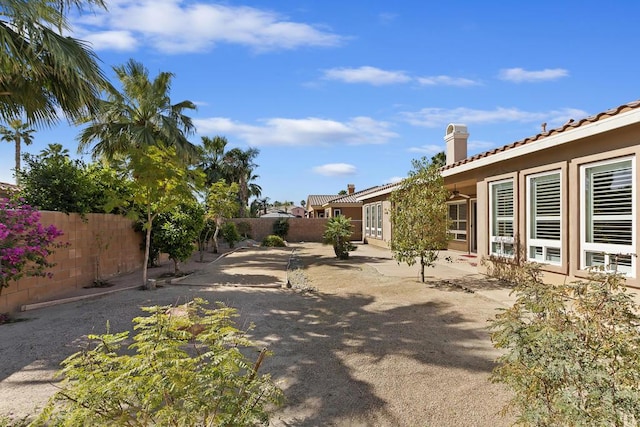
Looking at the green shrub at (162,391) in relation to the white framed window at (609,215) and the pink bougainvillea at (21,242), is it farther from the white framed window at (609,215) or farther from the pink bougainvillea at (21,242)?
the white framed window at (609,215)

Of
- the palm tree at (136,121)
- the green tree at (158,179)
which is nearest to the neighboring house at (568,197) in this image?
the green tree at (158,179)

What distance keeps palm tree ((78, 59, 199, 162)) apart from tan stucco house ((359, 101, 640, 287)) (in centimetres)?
1176

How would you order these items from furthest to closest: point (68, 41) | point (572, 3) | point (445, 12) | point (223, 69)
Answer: point (223, 69)
point (445, 12)
point (572, 3)
point (68, 41)

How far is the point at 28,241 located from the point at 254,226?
2313 centimetres

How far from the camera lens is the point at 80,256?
9773 millimetres

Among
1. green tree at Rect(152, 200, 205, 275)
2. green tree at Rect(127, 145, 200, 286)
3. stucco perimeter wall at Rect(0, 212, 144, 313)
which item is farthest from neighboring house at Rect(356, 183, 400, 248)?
stucco perimeter wall at Rect(0, 212, 144, 313)

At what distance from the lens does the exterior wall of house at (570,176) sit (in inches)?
251

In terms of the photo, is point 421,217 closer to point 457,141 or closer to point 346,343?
point 346,343

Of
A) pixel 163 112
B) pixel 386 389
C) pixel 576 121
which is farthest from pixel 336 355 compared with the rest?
pixel 163 112

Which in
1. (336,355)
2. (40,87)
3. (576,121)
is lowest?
(336,355)

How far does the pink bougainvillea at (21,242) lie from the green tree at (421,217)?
8.11m

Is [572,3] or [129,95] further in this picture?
[129,95]

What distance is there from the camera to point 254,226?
3047 centimetres

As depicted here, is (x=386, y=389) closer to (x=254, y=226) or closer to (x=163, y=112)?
(x=163, y=112)
